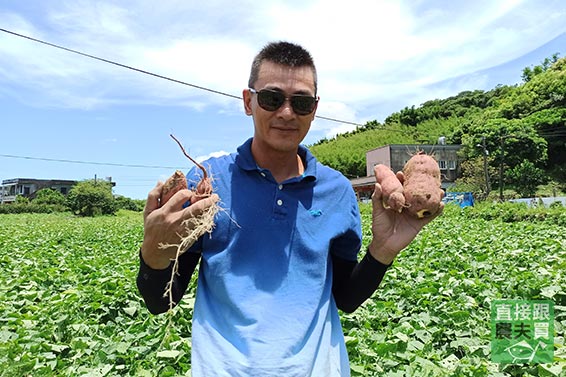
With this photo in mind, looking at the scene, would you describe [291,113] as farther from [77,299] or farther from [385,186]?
[77,299]

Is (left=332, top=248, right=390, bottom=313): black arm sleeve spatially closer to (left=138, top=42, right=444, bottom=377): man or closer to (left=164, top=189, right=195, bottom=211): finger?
(left=138, top=42, right=444, bottom=377): man

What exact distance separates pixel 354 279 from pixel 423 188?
38cm

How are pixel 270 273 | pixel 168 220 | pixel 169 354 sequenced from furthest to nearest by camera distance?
pixel 169 354
pixel 270 273
pixel 168 220

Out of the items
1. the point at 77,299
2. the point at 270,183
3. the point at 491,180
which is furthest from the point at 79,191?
the point at 270,183

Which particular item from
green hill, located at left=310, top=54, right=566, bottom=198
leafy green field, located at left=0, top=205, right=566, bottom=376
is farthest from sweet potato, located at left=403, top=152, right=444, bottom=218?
green hill, located at left=310, top=54, right=566, bottom=198

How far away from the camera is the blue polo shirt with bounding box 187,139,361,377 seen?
132cm

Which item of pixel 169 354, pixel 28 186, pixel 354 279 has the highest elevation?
pixel 28 186

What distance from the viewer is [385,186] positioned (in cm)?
156

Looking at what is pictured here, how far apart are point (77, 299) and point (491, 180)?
113ft

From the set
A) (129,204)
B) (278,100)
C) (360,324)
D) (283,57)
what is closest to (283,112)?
(278,100)

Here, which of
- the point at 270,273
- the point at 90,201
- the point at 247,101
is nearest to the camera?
the point at 270,273

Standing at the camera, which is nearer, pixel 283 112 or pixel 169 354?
Result: pixel 283 112

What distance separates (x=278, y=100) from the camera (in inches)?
58.8

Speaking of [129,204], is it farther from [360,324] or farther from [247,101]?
[247,101]
